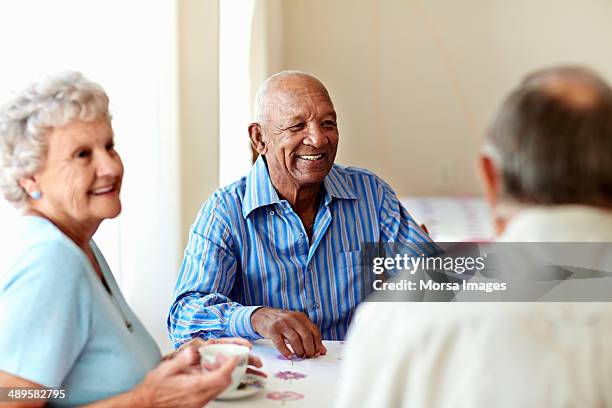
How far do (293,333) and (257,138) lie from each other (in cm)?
57

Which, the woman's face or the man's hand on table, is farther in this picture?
the man's hand on table

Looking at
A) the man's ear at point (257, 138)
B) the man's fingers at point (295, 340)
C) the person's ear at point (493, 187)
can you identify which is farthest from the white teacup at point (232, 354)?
the man's ear at point (257, 138)

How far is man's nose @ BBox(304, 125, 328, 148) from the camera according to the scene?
167cm

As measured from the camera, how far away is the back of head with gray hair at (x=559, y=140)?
681 mm

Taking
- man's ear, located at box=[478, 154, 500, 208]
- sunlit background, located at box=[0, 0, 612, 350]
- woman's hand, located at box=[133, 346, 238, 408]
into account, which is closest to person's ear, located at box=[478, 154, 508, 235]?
man's ear, located at box=[478, 154, 500, 208]

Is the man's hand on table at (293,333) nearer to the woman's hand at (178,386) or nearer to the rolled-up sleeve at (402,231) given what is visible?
the woman's hand at (178,386)

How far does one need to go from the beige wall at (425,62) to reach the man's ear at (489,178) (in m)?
2.77

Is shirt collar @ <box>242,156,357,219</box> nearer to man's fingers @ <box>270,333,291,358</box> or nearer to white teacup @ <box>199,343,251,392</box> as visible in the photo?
man's fingers @ <box>270,333,291,358</box>

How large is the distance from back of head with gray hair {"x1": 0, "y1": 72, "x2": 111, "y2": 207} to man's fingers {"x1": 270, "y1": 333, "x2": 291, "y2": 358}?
51 cm

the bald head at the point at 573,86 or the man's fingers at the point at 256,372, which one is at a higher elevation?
the bald head at the point at 573,86

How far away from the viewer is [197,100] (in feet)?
7.13

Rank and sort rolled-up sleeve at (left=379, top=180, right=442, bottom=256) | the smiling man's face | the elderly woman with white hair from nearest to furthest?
the elderly woman with white hair < the smiling man's face < rolled-up sleeve at (left=379, top=180, right=442, bottom=256)

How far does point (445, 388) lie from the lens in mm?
709

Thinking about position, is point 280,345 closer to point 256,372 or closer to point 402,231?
point 256,372
